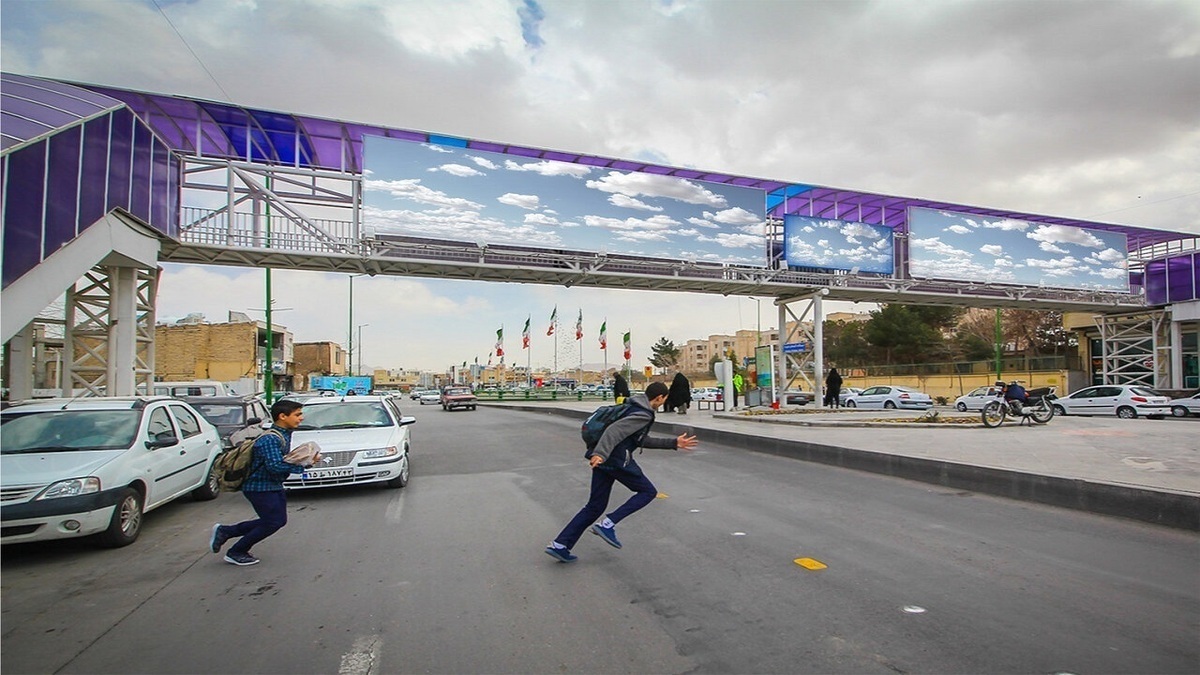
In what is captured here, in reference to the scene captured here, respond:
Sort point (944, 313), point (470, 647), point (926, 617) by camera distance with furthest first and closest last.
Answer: point (944, 313)
point (926, 617)
point (470, 647)

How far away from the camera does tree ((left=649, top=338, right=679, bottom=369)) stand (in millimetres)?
112113

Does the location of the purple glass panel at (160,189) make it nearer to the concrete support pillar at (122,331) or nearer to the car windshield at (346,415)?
the concrete support pillar at (122,331)

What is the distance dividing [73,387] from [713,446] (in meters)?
15.8

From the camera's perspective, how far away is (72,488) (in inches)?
239

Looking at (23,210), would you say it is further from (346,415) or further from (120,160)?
(346,415)

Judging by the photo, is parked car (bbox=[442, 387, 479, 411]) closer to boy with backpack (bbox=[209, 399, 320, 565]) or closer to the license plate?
the license plate

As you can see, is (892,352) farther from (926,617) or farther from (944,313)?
(926,617)

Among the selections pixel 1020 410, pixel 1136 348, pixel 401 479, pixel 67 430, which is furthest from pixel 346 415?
pixel 1136 348

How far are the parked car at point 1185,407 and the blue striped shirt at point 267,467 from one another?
31686 mm

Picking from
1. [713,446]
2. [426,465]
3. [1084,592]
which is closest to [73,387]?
[426,465]

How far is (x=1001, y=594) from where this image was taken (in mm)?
4711

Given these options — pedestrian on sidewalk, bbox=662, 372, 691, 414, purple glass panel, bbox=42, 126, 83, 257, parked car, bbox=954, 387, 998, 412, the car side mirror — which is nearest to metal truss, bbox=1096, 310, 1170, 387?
parked car, bbox=954, 387, 998, 412

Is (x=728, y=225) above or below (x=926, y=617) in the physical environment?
above

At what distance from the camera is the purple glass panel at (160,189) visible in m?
16.2
